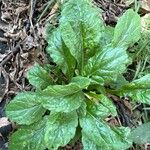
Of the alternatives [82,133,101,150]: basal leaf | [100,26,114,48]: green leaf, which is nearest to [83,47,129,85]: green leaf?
[100,26,114,48]: green leaf

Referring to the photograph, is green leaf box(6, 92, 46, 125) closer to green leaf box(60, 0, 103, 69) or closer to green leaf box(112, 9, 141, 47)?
green leaf box(60, 0, 103, 69)

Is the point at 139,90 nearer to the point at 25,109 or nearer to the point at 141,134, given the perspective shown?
the point at 141,134

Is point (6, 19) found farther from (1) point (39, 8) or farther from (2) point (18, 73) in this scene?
(2) point (18, 73)

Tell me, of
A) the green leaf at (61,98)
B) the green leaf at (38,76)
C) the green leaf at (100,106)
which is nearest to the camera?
the green leaf at (61,98)

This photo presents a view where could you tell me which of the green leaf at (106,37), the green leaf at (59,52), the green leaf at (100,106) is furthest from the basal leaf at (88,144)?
the green leaf at (106,37)

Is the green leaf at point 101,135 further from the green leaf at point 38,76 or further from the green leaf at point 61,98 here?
the green leaf at point 38,76

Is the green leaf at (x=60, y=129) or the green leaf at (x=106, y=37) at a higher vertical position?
the green leaf at (x=106, y=37)

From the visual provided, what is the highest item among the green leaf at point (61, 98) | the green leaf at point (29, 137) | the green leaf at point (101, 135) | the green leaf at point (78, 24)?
the green leaf at point (78, 24)

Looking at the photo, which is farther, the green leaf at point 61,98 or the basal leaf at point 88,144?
the basal leaf at point 88,144

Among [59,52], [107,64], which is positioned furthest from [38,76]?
[107,64]
